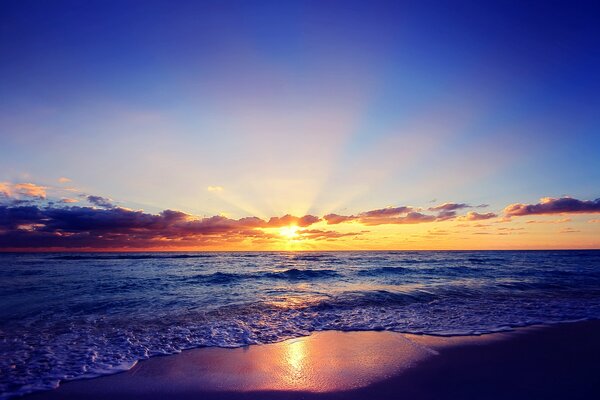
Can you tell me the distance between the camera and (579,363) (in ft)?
21.6

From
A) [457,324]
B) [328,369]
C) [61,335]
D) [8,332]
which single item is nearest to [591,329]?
[457,324]

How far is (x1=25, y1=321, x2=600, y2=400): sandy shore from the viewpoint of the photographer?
17.1ft

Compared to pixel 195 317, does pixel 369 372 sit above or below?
above

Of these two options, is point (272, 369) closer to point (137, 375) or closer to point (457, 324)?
point (137, 375)

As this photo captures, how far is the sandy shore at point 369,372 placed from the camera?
5.20 metres

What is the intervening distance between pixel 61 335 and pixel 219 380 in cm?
617

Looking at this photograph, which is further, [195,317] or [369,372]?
[195,317]

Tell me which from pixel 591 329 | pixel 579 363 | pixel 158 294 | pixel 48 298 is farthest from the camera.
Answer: pixel 158 294

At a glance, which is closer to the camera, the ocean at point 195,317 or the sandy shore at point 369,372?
the sandy shore at point 369,372

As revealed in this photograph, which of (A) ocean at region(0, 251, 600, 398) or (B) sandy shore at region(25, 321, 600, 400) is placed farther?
(A) ocean at region(0, 251, 600, 398)

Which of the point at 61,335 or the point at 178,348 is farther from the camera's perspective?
the point at 61,335

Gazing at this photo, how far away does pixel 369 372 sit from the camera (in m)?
5.98

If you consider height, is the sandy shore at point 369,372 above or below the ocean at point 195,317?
above

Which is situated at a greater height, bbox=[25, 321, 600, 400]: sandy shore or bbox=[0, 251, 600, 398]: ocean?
bbox=[25, 321, 600, 400]: sandy shore
